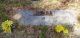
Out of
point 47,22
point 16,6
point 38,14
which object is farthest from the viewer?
point 16,6

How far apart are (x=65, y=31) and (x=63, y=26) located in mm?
146

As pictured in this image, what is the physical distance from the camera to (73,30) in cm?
489

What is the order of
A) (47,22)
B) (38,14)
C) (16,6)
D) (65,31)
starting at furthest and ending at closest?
(16,6), (38,14), (47,22), (65,31)

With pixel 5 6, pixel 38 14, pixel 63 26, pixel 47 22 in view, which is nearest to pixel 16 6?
pixel 5 6

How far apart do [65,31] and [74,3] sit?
1477 mm

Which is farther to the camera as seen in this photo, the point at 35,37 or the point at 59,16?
the point at 59,16

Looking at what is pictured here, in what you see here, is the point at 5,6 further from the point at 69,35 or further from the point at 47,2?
the point at 69,35

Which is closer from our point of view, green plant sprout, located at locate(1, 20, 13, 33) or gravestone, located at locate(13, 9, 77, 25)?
green plant sprout, located at locate(1, 20, 13, 33)

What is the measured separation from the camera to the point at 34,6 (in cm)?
593

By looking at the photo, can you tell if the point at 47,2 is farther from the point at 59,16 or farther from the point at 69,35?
the point at 69,35

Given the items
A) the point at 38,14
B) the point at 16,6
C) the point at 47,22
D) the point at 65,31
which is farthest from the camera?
the point at 16,6

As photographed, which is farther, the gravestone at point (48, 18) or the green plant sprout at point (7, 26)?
the gravestone at point (48, 18)

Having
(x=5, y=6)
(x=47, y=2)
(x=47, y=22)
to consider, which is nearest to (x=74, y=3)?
(x=47, y=2)

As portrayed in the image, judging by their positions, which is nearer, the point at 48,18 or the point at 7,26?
the point at 7,26
